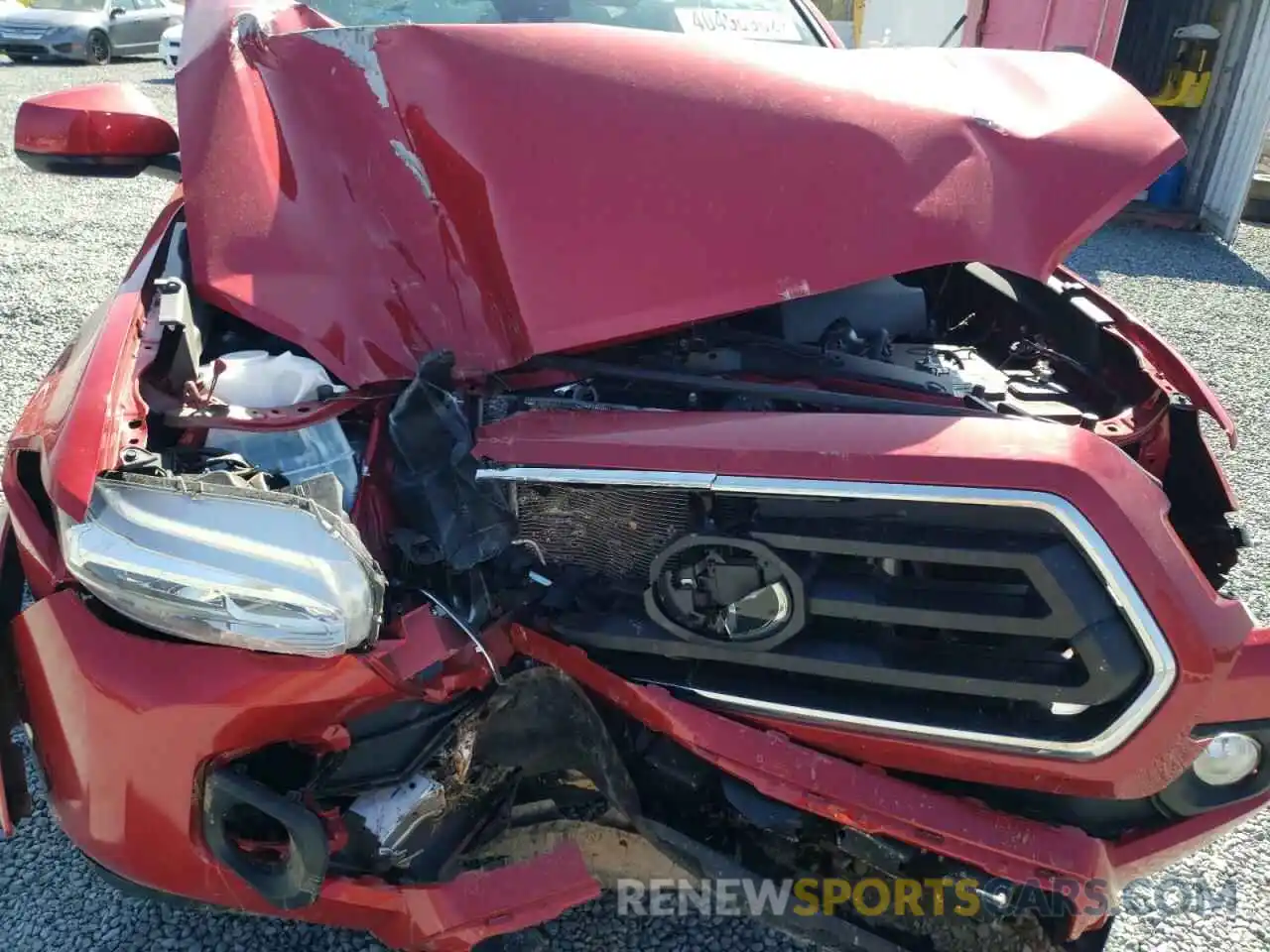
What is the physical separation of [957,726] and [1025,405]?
73cm

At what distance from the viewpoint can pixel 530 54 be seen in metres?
1.75

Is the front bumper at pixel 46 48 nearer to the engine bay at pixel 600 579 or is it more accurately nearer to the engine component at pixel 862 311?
the engine bay at pixel 600 579

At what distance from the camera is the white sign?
2.68 meters

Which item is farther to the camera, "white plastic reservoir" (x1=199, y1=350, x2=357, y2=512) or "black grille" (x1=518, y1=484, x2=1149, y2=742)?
"white plastic reservoir" (x1=199, y1=350, x2=357, y2=512)

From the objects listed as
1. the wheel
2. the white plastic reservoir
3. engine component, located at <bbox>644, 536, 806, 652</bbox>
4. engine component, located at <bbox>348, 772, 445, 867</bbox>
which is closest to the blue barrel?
engine component, located at <bbox>644, 536, 806, 652</bbox>

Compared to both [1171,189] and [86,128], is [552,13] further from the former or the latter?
[1171,189]

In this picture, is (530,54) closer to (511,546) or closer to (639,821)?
(511,546)

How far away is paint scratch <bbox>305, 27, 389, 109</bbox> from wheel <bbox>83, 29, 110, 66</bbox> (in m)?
14.5

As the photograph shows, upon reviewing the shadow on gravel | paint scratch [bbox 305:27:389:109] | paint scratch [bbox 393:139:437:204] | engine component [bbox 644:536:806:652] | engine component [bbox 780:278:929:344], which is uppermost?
paint scratch [bbox 305:27:389:109]

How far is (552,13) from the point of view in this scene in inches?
102

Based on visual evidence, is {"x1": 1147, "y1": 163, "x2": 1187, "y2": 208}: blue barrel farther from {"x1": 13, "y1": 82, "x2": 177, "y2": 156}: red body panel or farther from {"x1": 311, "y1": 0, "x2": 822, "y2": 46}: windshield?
{"x1": 13, "y1": 82, "x2": 177, "y2": 156}: red body panel

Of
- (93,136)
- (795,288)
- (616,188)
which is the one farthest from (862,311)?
(93,136)

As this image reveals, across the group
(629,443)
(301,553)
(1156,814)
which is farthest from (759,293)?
(1156,814)

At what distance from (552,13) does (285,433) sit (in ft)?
4.90
